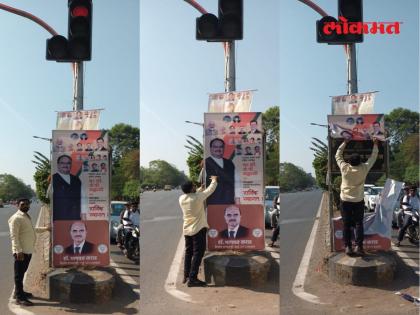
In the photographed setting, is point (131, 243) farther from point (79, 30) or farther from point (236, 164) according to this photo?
point (79, 30)

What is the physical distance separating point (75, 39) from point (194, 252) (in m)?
2.88

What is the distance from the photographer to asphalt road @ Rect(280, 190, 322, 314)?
6.36 meters

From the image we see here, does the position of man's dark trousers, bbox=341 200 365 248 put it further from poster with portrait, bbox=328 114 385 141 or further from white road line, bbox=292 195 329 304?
poster with portrait, bbox=328 114 385 141

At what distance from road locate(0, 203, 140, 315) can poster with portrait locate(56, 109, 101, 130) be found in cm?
106

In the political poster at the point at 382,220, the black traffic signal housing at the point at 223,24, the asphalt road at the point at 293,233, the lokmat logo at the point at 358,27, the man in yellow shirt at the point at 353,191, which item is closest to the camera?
the black traffic signal housing at the point at 223,24

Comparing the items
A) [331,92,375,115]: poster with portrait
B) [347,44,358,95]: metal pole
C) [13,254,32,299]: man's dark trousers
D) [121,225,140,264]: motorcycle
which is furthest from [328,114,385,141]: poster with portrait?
[13,254,32,299]: man's dark trousers

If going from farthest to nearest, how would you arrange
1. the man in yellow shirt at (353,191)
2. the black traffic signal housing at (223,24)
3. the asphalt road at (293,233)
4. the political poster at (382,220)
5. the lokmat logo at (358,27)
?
the asphalt road at (293,233)
the political poster at (382,220)
the man in yellow shirt at (353,191)
the lokmat logo at (358,27)
the black traffic signal housing at (223,24)

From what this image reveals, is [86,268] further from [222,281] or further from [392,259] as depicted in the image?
[392,259]

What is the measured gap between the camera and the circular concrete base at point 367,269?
244 inches

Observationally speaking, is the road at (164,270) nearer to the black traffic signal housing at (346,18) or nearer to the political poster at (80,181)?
the political poster at (80,181)

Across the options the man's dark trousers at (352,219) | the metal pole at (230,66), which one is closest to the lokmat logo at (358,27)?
the metal pole at (230,66)

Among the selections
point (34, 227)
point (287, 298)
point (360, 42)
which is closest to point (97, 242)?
point (34, 227)

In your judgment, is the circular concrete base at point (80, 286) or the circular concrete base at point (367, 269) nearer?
the circular concrete base at point (367, 269)

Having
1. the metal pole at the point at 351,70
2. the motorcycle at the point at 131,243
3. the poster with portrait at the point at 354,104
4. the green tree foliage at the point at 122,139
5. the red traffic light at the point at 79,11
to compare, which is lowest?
the motorcycle at the point at 131,243
